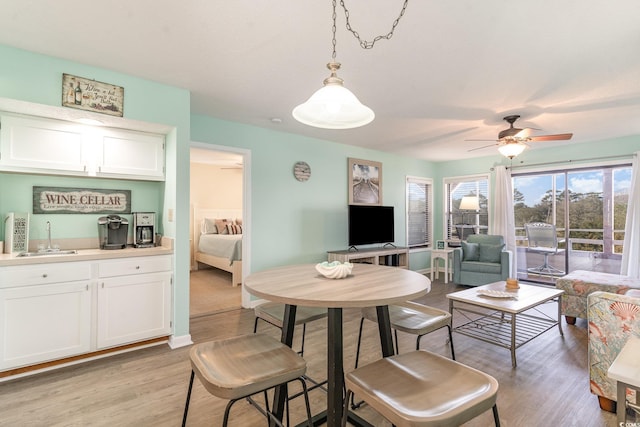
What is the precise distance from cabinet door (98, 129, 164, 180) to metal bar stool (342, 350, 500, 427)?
275 centimetres

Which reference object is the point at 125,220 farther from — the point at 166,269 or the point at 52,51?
the point at 52,51

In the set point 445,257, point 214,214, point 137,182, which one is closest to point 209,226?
point 214,214

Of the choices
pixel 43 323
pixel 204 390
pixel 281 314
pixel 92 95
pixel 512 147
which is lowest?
pixel 204 390

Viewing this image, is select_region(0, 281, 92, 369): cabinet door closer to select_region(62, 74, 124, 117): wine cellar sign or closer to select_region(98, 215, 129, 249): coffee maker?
select_region(98, 215, 129, 249): coffee maker

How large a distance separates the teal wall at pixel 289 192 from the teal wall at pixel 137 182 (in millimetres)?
798

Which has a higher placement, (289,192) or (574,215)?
(289,192)

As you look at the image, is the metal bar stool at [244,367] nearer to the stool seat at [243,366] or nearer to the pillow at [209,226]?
the stool seat at [243,366]

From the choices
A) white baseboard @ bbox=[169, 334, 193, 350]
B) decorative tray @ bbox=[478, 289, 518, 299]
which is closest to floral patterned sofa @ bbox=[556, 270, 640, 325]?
decorative tray @ bbox=[478, 289, 518, 299]

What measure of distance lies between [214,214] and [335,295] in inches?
258

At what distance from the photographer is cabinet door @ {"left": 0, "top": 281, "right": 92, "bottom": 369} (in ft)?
7.38

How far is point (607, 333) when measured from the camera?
195 cm

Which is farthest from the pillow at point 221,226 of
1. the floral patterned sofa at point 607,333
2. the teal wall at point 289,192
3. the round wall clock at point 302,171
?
the floral patterned sofa at point 607,333

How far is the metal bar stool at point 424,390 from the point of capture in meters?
0.98

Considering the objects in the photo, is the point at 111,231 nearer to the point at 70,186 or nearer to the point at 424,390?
the point at 70,186
